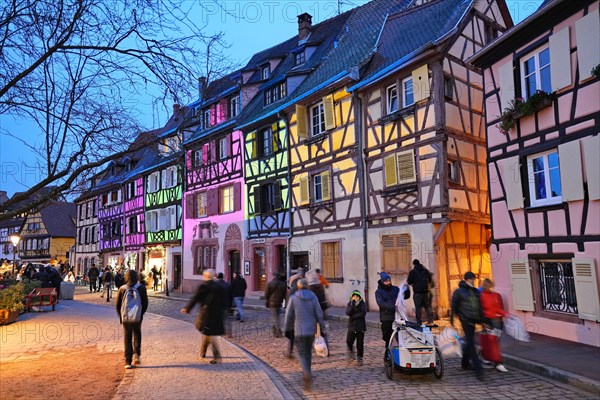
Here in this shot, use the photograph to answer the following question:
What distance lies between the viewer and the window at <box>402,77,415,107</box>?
51.9ft

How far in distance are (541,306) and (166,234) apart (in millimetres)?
24490

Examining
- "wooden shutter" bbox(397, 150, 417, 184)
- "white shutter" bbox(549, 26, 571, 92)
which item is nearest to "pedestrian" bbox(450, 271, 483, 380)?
"white shutter" bbox(549, 26, 571, 92)

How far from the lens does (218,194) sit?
26188mm

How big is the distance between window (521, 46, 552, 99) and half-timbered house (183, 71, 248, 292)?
603 inches

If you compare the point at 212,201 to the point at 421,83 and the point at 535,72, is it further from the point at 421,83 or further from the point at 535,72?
the point at 535,72

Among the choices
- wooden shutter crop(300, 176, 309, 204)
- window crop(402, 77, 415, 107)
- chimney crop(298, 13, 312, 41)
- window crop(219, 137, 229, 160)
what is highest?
chimney crop(298, 13, 312, 41)

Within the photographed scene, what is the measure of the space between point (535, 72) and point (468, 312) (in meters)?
6.80

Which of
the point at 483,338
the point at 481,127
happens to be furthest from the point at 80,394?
the point at 481,127

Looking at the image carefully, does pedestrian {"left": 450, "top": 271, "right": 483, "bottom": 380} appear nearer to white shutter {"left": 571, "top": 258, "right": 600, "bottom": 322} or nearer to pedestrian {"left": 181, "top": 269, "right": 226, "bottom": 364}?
white shutter {"left": 571, "top": 258, "right": 600, "bottom": 322}

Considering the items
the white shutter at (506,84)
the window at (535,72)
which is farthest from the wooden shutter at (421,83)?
the window at (535,72)

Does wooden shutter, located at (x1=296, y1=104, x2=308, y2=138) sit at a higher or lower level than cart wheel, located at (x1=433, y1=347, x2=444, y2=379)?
higher

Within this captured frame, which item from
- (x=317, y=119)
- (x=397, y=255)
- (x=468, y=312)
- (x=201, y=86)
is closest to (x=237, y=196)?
(x=317, y=119)

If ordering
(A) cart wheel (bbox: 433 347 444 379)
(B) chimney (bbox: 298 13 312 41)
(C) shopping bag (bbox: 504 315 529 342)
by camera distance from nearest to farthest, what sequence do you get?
1. (A) cart wheel (bbox: 433 347 444 379)
2. (C) shopping bag (bbox: 504 315 529 342)
3. (B) chimney (bbox: 298 13 312 41)

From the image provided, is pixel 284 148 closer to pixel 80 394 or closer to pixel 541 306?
pixel 541 306
